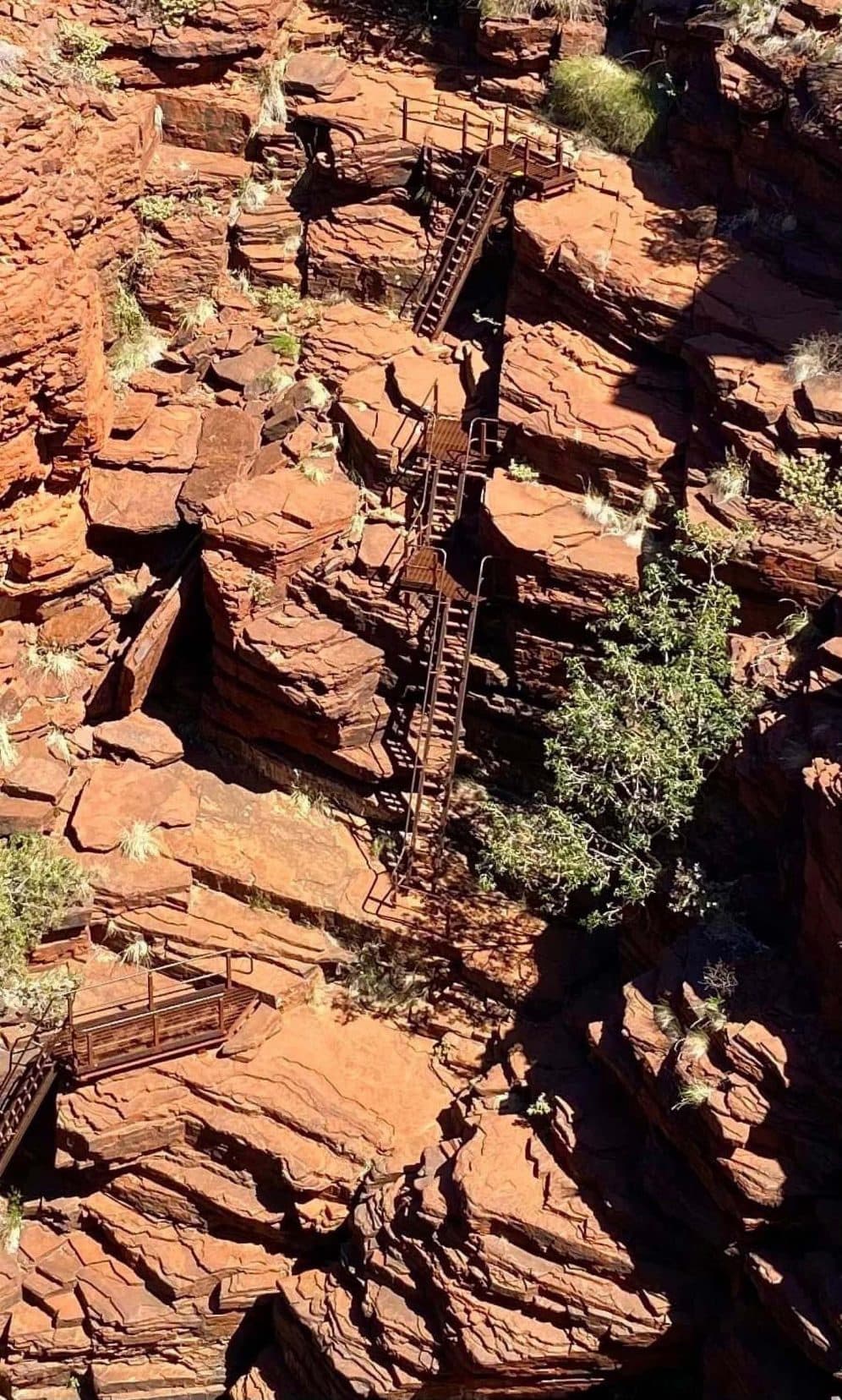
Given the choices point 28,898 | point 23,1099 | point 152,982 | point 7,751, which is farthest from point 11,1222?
point 7,751

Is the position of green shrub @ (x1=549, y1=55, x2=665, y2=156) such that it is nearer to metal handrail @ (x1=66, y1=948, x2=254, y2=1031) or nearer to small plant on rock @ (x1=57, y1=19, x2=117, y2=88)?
small plant on rock @ (x1=57, y1=19, x2=117, y2=88)

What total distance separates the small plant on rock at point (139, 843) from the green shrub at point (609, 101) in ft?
29.9

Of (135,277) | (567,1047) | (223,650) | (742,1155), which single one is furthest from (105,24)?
(742,1155)

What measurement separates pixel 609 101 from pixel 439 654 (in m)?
6.68

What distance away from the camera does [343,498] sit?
1656 cm

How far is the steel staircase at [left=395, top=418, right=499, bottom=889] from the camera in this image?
52.0 ft

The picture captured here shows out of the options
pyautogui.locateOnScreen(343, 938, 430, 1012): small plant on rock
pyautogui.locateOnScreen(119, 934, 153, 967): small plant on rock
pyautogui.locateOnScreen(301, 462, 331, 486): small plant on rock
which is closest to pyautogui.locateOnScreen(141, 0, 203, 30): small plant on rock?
pyautogui.locateOnScreen(301, 462, 331, 486): small plant on rock

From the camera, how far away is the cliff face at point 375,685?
12.8 meters

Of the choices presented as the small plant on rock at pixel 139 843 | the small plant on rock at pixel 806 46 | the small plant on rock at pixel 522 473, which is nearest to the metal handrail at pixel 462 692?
the small plant on rock at pixel 522 473

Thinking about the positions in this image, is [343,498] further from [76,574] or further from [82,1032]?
[82,1032]

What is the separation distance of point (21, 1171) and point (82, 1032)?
2.05 meters

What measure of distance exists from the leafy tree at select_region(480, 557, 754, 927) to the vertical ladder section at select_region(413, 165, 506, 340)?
447 centimetres

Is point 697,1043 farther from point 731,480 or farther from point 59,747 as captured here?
point 59,747

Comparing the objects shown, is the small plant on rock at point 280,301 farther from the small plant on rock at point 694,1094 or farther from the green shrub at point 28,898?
the small plant on rock at point 694,1094
